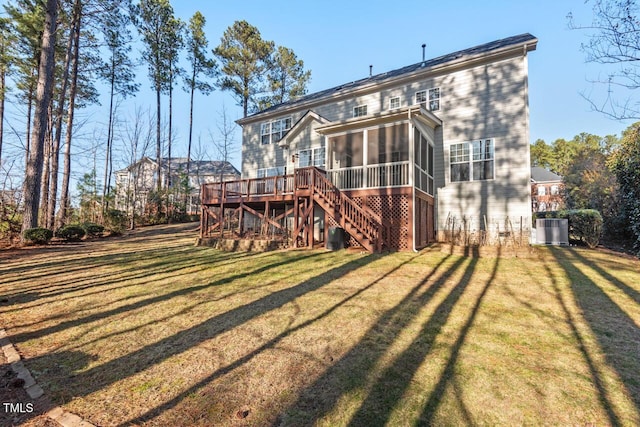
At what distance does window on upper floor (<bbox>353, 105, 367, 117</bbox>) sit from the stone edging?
14.4m

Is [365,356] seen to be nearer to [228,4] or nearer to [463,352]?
[463,352]

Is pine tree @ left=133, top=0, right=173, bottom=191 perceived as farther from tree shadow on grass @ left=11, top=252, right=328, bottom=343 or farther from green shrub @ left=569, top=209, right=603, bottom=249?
green shrub @ left=569, top=209, right=603, bottom=249

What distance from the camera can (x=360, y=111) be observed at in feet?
49.1

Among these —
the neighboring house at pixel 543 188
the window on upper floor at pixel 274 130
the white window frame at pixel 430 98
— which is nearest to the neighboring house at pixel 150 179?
the window on upper floor at pixel 274 130

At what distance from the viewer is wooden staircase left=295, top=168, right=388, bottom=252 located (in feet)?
31.5

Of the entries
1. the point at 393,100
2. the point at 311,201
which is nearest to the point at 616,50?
the point at 393,100

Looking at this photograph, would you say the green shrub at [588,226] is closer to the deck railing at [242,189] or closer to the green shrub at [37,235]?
the deck railing at [242,189]

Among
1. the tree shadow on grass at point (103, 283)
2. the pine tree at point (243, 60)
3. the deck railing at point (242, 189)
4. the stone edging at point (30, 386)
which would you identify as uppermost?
the pine tree at point (243, 60)

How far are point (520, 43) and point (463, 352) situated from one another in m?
12.3

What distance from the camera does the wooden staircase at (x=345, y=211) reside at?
378 inches

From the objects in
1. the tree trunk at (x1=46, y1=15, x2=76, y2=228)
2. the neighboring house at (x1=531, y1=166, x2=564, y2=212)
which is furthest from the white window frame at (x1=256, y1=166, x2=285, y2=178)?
the neighboring house at (x1=531, y1=166, x2=564, y2=212)

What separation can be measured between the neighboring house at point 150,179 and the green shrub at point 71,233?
615 centimetres

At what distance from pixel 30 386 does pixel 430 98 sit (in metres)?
14.6

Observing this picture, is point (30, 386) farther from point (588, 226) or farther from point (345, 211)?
point (588, 226)
